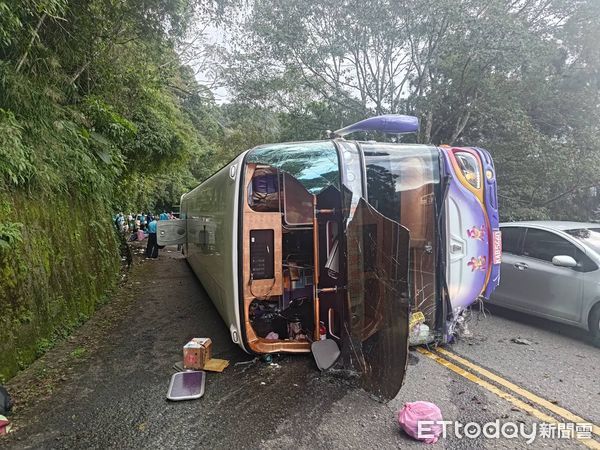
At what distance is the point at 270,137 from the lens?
20516 mm

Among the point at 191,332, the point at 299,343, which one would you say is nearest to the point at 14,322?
the point at 191,332

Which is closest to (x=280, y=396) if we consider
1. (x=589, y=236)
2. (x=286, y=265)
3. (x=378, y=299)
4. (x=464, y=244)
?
(x=378, y=299)

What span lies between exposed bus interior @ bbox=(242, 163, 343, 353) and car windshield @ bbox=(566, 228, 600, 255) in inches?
132

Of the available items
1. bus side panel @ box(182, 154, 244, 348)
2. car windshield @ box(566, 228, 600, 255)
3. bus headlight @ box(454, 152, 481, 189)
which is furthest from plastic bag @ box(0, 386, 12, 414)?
car windshield @ box(566, 228, 600, 255)

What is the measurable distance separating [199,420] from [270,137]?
18.3 metres

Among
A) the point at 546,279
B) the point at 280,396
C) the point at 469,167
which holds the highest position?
the point at 469,167

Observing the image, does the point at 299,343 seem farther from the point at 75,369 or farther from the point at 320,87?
the point at 320,87

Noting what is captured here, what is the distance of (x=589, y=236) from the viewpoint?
5.23 metres

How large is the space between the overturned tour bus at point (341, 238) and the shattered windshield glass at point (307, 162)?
0.01m

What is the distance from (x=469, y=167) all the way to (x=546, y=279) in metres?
2.11

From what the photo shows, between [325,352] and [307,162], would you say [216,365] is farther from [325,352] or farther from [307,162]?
[307,162]

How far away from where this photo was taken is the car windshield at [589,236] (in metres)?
5.00

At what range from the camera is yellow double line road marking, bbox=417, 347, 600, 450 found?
3.17m

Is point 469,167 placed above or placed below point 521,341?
above
